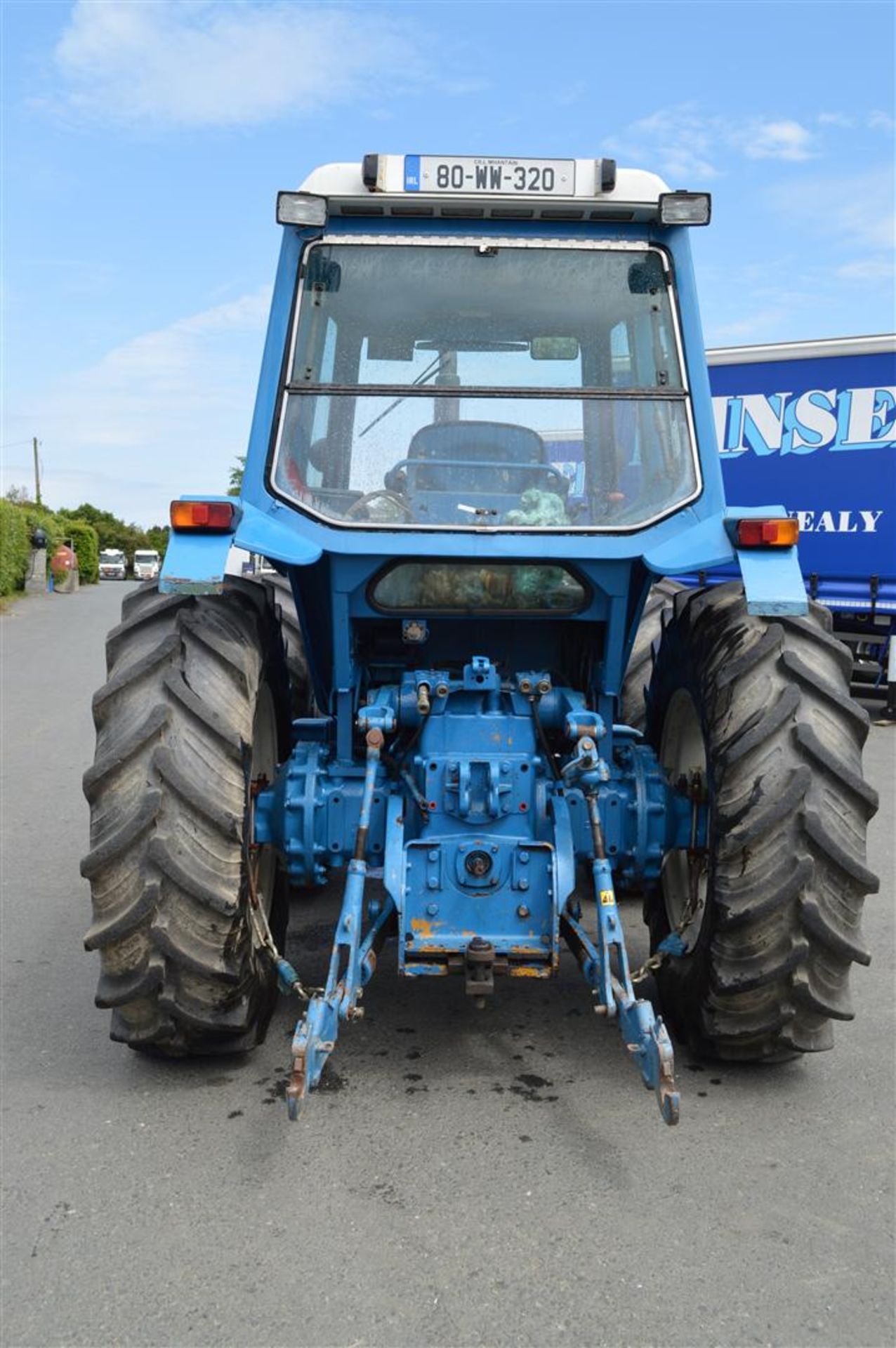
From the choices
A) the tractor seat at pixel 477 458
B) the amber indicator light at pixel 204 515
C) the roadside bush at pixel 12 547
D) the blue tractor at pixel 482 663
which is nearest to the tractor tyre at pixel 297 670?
the blue tractor at pixel 482 663

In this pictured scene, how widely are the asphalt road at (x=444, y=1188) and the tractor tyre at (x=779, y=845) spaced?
28 cm

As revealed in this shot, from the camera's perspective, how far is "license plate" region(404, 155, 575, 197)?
3711mm

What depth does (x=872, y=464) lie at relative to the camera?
10.6 meters

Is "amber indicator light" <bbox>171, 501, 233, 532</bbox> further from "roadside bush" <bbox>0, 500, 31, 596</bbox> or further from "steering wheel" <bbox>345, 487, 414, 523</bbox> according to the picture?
"roadside bush" <bbox>0, 500, 31, 596</bbox>

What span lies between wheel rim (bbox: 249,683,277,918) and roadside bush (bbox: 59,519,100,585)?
40.2 metres

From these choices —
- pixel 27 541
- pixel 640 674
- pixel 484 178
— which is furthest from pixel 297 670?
pixel 27 541

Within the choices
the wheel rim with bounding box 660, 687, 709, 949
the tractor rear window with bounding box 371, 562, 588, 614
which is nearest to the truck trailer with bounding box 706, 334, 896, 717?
the wheel rim with bounding box 660, 687, 709, 949

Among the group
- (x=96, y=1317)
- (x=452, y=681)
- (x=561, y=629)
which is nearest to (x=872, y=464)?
(x=561, y=629)

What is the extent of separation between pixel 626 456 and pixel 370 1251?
250cm

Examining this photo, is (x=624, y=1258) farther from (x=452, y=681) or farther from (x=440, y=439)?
(x=440, y=439)

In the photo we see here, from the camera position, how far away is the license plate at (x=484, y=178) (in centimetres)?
371

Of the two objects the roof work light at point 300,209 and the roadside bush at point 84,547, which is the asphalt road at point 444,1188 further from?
the roadside bush at point 84,547

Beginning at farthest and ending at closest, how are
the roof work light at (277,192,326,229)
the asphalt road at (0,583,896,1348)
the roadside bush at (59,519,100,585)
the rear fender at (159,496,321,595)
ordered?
the roadside bush at (59,519,100,585) < the roof work light at (277,192,326,229) < the rear fender at (159,496,321,595) < the asphalt road at (0,583,896,1348)

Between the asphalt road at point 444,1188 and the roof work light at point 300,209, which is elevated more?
the roof work light at point 300,209
